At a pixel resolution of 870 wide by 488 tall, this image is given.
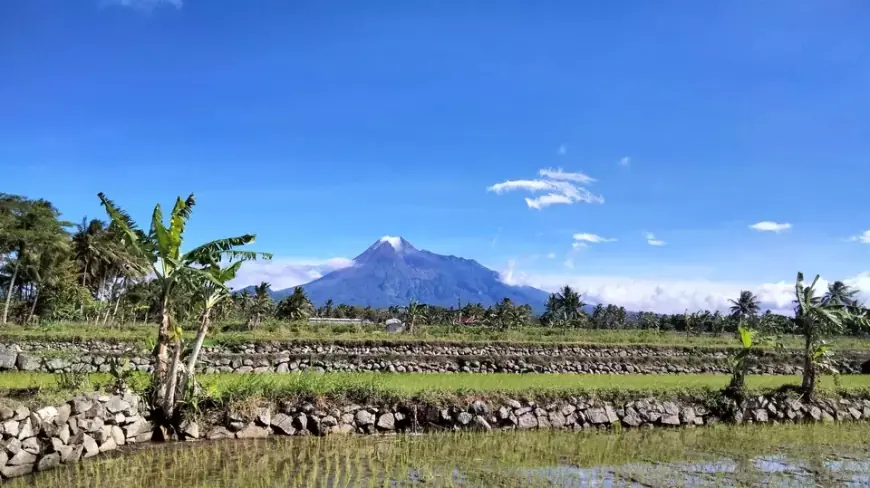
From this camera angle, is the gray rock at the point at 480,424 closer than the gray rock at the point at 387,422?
No

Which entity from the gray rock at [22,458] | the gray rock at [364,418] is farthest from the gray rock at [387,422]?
the gray rock at [22,458]

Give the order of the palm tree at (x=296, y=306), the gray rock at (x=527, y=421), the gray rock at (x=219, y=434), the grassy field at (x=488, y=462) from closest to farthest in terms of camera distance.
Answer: the grassy field at (x=488, y=462) → the gray rock at (x=219, y=434) → the gray rock at (x=527, y=421) → the palm tree at (x=296, y=306)

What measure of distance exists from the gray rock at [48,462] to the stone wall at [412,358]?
6.65m

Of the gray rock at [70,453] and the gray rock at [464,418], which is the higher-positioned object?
the gray rock at [464,418]

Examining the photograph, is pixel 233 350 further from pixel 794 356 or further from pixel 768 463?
pixel 794 356

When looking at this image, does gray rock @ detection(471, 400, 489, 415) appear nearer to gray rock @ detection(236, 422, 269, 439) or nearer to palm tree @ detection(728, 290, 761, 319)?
gray rock @ detection(236, 422, 269, 439)

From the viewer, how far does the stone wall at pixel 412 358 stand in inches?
694

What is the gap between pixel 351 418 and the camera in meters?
→ 11.4

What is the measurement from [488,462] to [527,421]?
3284 millimetres

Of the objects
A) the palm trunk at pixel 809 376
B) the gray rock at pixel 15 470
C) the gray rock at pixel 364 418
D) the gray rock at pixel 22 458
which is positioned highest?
the palm trunk at pixel 809 376

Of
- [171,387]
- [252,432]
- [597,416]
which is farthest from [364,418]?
[597,416]

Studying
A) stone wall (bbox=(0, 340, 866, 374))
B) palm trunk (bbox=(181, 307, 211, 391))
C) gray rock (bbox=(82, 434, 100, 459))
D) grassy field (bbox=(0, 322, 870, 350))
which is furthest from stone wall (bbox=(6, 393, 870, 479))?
stone wall (bbox=(0, 340, 866, 374))

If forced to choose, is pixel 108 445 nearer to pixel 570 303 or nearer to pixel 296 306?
pixel 296 306

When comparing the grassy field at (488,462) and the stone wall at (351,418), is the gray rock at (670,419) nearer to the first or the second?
the stone wall at (351,418)
